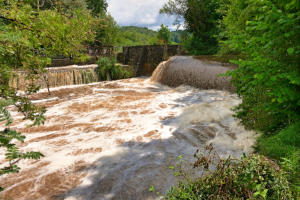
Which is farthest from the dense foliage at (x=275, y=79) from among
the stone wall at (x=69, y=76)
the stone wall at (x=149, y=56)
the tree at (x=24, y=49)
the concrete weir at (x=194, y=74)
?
the stone wall at (x=149, y=56)

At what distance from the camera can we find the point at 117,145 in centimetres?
441

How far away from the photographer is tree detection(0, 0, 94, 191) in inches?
46.2

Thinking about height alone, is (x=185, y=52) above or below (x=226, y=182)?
above

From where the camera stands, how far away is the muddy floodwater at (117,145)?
10.1ft

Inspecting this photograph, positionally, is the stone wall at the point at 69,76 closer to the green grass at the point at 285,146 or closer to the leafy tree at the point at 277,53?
the leafy tree at the point at 277,53

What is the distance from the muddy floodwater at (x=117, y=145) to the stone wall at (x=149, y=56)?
32.2ft

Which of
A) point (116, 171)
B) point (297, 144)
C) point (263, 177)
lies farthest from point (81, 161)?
point (297, 144)

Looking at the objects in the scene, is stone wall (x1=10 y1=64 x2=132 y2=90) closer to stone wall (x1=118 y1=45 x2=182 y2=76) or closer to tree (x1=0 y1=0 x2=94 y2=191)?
stone wall (x1=118 y1=45 x2=182 y2=76)

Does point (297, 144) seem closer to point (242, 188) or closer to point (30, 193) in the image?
point (242, 188)

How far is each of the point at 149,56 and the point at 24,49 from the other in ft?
53.8

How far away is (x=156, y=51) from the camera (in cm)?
1714

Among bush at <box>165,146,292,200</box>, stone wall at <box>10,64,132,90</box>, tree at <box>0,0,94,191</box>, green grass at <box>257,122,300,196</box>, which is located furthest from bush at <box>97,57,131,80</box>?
bush at <box>165,146,292,200</box>

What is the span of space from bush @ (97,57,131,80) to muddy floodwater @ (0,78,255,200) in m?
6.97

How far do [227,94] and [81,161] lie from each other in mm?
6847
